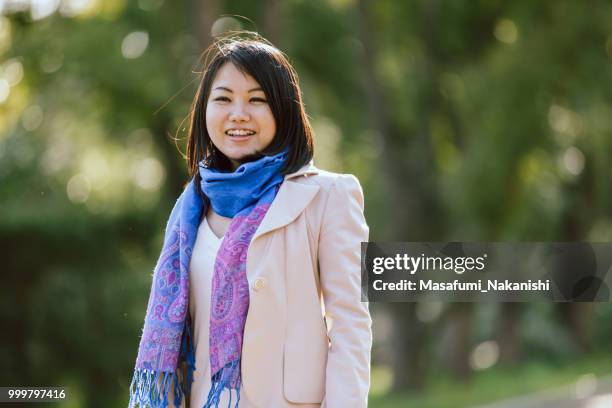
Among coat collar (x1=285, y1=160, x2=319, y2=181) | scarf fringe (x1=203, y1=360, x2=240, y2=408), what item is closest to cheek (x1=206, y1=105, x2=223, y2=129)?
coat collar (x1=285, y1=160, x2=319, y2=181)

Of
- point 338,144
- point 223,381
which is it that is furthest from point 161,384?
point 338,144

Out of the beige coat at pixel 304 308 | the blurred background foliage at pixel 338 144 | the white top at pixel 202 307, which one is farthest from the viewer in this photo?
the blurred background foliage at pixel 338 144

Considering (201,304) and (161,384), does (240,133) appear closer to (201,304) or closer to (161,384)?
(201,304)

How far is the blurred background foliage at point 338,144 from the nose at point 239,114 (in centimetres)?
669

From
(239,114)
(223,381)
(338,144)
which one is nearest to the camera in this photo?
(223,381)

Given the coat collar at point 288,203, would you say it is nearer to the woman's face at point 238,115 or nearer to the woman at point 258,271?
the woman at point 258,271

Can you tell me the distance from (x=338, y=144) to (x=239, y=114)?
1694 cm

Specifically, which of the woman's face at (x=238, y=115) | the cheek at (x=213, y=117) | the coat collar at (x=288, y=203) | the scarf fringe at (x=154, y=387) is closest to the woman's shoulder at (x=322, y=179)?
the coat collar at (x=288, y=203)

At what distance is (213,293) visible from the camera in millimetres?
2818

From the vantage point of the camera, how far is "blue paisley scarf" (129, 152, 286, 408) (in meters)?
2.79

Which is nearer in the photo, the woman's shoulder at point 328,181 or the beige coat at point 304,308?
the beige coat at point 304,308

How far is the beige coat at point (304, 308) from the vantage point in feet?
9.09

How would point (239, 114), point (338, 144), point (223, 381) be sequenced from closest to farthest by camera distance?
point (223, 381) < point (239, 114) < point (338, 144)

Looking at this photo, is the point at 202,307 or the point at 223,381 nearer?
the point at 223,381
